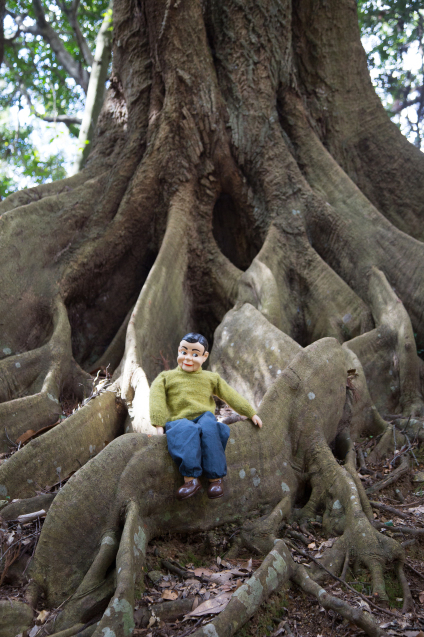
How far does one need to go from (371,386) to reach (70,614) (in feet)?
12.5

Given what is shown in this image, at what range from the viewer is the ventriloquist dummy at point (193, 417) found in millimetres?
2828

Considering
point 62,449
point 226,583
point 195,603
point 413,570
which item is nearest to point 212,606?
point 195,603

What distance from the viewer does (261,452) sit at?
329 cm

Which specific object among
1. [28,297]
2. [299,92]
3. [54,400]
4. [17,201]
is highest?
[299,92]

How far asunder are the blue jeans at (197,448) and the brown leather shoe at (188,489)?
0.05 metres

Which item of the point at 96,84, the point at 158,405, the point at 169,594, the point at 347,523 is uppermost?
the point at 96,84

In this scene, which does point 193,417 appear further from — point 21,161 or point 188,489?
point 21,161

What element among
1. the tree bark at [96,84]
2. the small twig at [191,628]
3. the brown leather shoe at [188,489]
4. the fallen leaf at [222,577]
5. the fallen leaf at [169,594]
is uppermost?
the tree bark at [96,84]

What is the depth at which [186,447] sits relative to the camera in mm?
2820

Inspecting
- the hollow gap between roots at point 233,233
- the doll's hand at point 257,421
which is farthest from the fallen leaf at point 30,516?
the hollow gap between roots at point 233,233

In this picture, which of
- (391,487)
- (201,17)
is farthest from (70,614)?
(201,17)

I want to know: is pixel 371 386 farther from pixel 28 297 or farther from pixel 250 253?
pixel 28 297

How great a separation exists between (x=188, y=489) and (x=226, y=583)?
0.55 m

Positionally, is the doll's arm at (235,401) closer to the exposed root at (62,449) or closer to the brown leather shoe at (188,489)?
the brown leather shoe at (188,489)
